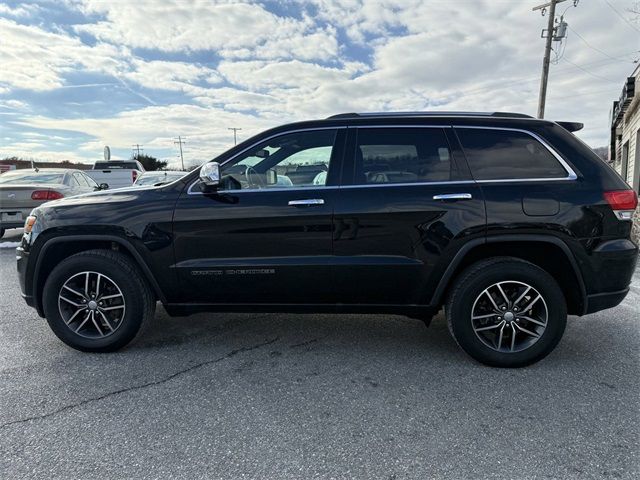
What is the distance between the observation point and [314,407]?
269 centimetres

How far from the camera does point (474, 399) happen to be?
278cm

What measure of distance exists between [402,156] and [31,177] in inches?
355

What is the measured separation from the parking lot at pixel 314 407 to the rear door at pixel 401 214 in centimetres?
62

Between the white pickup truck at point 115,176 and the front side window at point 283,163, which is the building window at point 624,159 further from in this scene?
the front side window at point 283,163

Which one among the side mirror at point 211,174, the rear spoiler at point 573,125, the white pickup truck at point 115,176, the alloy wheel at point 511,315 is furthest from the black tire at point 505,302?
the white pickup truck at point 115,176

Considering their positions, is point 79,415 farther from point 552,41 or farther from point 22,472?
point 552,41

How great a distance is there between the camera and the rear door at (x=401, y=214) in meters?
3.16

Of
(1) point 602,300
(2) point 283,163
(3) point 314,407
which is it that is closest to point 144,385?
(3) point 314,407

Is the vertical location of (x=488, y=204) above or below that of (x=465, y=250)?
above

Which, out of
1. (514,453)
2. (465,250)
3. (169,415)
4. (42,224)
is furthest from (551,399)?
(42,224)

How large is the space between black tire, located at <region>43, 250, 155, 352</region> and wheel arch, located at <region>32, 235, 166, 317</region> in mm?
76

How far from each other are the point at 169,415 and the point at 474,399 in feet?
6.21

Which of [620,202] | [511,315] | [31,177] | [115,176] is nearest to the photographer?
[620,202]

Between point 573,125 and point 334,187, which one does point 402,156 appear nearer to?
point 334,187
